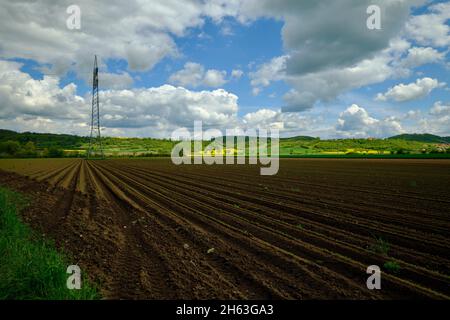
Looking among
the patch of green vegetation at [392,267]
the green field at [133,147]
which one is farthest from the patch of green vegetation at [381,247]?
the green field at [133,147]

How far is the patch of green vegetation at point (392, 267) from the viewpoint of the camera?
6074mm

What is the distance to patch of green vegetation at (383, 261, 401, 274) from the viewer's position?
6074 millimetres

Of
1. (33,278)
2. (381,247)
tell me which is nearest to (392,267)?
(381,247)

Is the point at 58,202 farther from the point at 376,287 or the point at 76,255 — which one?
the point at 376,287

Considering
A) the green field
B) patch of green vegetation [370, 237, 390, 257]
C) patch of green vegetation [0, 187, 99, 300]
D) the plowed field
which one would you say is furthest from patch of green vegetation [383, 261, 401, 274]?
the green field

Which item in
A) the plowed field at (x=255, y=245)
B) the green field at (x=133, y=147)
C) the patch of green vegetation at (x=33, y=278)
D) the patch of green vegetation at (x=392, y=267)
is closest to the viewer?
the patch of green vegetation at (x=33, y=278)

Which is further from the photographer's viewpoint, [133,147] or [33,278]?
[133,147]

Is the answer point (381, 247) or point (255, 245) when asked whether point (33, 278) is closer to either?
point (255, 245)

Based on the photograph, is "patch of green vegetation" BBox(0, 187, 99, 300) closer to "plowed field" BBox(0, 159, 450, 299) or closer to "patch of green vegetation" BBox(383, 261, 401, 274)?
"plowed field" BBox(0, 159, 450, 299)

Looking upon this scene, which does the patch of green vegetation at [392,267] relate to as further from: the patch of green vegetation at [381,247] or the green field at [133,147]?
the green field at [133,147]

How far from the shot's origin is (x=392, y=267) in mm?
6156
